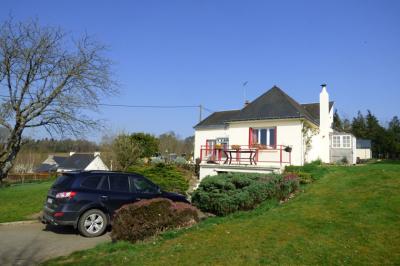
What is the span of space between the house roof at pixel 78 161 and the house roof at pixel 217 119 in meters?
29.3

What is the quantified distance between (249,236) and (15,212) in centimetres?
943

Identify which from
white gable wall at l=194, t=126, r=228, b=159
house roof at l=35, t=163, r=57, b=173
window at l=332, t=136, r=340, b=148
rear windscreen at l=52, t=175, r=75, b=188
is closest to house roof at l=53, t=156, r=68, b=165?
house roof at l=35, t=163, r=57, b=173

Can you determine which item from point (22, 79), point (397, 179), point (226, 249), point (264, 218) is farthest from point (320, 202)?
point (22, 79)

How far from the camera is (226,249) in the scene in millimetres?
6047

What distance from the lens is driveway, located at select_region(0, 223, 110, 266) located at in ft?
21.9

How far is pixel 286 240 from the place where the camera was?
21.2 ft

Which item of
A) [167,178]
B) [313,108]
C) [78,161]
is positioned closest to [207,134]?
[313,108]

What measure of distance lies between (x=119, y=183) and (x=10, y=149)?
5.51 metres

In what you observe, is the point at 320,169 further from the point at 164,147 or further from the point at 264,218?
the point at 164,147

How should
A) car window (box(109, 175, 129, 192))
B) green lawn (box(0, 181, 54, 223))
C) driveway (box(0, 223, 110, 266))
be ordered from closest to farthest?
driveway (box(0, 223, 110, 266)) → car window (box(109, 175, 129, 192)) → green lawn (box(0, 181, 54, 223))

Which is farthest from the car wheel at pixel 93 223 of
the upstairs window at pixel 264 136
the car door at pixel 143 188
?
the upstairs window at pixel 264 136

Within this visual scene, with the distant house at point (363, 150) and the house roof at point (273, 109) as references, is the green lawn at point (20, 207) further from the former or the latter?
the distant house at point (363, 150)

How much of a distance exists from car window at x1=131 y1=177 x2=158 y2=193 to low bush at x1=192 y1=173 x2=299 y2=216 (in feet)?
5.40

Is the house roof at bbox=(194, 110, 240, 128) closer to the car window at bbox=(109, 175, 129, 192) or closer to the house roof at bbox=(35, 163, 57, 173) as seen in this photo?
the car window at bbox=(109, 175, 129, 192)
